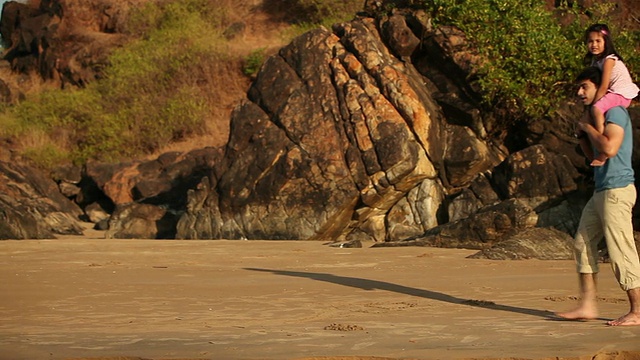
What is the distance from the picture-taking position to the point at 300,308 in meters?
6.46

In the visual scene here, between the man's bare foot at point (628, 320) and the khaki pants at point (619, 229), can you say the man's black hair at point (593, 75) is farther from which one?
the man's bare foot at point (628, 320)

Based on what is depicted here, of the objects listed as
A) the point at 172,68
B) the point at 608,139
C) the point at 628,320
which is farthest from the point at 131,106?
the point at 628,320

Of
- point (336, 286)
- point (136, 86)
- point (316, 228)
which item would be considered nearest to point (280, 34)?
point (136, 86)

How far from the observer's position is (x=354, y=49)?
15133 mm

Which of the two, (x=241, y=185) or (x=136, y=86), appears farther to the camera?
(x=136, y=86)

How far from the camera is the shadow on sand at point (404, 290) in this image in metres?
6.21

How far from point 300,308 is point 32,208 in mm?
11561

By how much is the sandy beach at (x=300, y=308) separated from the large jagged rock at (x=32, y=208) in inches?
137

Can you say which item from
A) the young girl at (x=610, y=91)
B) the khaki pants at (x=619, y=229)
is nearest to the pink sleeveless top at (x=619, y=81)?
the young girl at (x=610, y=91)

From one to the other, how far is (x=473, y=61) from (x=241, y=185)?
4053 mm

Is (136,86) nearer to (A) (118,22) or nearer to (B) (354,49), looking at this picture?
(A) (118,22)

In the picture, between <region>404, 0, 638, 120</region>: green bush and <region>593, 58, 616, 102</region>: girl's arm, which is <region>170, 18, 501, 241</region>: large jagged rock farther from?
<region>593, 58, 616, 102</region>: girl's arm

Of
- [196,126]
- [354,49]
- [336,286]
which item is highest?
[354,49]

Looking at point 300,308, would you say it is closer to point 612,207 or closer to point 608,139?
point 612,207
